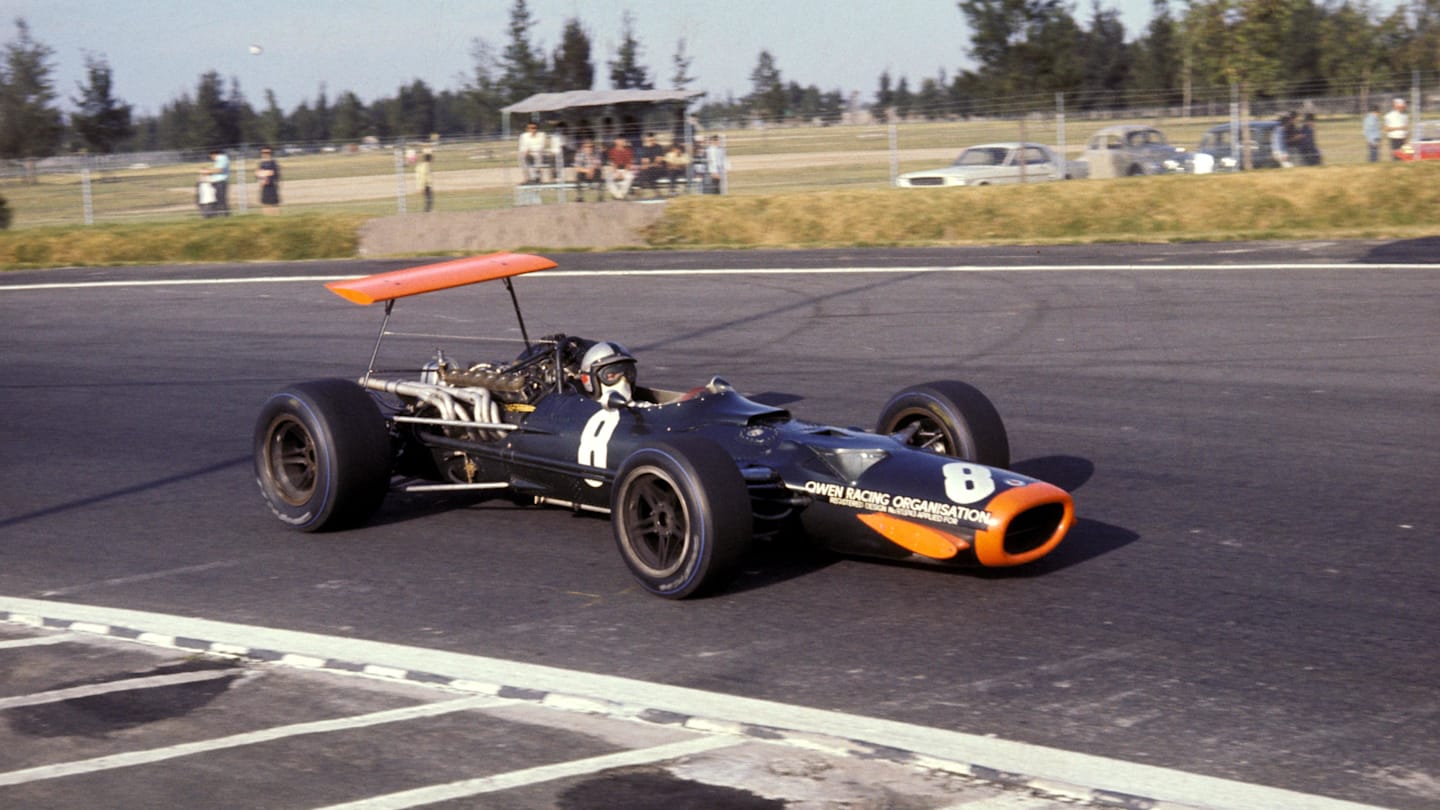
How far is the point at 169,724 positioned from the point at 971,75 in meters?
71.0

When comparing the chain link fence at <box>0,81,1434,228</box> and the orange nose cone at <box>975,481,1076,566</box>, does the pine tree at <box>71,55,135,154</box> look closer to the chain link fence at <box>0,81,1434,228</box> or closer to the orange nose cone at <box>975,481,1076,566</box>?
the chain link fence at <box>0,81,1434,228</box>

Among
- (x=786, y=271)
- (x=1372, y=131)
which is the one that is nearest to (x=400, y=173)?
(x=786, y=271)

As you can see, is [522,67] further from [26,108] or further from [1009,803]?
[1009,803]

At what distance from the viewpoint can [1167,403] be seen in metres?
10.8

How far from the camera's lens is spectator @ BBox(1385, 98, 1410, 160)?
27.1 metres

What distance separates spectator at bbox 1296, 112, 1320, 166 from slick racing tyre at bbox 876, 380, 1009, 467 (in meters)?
21.7

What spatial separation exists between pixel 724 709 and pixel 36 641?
3.04m

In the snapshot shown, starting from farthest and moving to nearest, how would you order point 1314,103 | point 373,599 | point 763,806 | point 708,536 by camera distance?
point 1314,103 → point 373,599 → point 708,536 → point 763,806

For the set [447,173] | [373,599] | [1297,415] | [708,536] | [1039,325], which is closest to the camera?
[708,536]

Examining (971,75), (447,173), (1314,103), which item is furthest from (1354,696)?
(971,75)

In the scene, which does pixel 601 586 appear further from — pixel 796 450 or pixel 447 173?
pixel 447 173

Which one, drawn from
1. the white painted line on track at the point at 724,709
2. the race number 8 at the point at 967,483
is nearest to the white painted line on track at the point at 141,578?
the white painted line on track at the point at 724,709

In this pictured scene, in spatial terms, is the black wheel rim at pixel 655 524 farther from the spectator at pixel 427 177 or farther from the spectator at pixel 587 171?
the spectator at pixel 427 177

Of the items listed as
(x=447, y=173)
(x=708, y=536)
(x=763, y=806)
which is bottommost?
(x=763, y=806)
